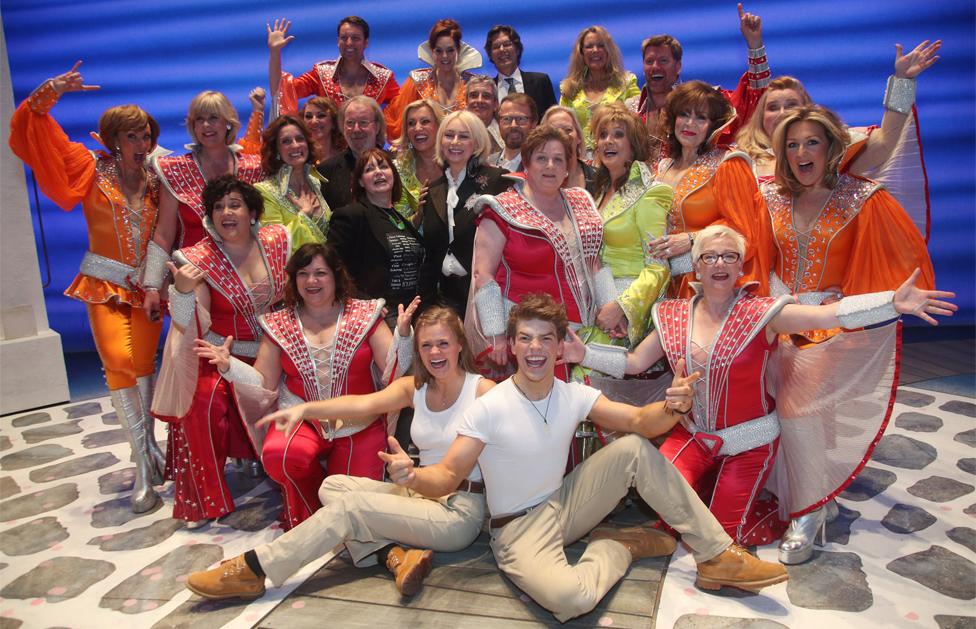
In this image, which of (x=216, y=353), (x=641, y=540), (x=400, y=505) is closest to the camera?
(x=400, y=505)

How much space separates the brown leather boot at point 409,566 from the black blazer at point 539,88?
9.28ft

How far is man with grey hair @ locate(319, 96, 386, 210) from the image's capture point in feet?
13.2

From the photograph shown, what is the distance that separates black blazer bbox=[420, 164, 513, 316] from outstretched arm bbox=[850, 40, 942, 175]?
1.53 metres

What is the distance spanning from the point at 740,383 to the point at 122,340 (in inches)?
111

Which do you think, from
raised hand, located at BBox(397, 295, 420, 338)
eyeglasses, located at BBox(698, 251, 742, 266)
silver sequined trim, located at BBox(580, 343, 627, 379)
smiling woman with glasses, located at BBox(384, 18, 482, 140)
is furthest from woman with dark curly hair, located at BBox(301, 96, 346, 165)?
eyeglasses, located at BBox(698, 251, 742, 266)

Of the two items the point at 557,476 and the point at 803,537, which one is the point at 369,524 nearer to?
the point at 557,476

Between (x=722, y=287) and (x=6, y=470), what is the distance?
12.0 feet

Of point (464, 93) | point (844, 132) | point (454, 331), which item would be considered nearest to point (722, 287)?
point (844, 132)

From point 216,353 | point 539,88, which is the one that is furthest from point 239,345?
point 539,88

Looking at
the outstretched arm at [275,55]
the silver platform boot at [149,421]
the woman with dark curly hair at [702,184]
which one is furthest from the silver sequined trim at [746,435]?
the outstretched arm at [275,55]

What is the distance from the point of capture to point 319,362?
3316 millimetres

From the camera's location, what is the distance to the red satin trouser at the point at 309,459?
126 inches

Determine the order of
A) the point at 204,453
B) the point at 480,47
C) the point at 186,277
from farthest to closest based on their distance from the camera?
1. the point at 480,47
2. the point at 204,453
3. the point at 186,277

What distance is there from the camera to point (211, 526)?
3482mm
